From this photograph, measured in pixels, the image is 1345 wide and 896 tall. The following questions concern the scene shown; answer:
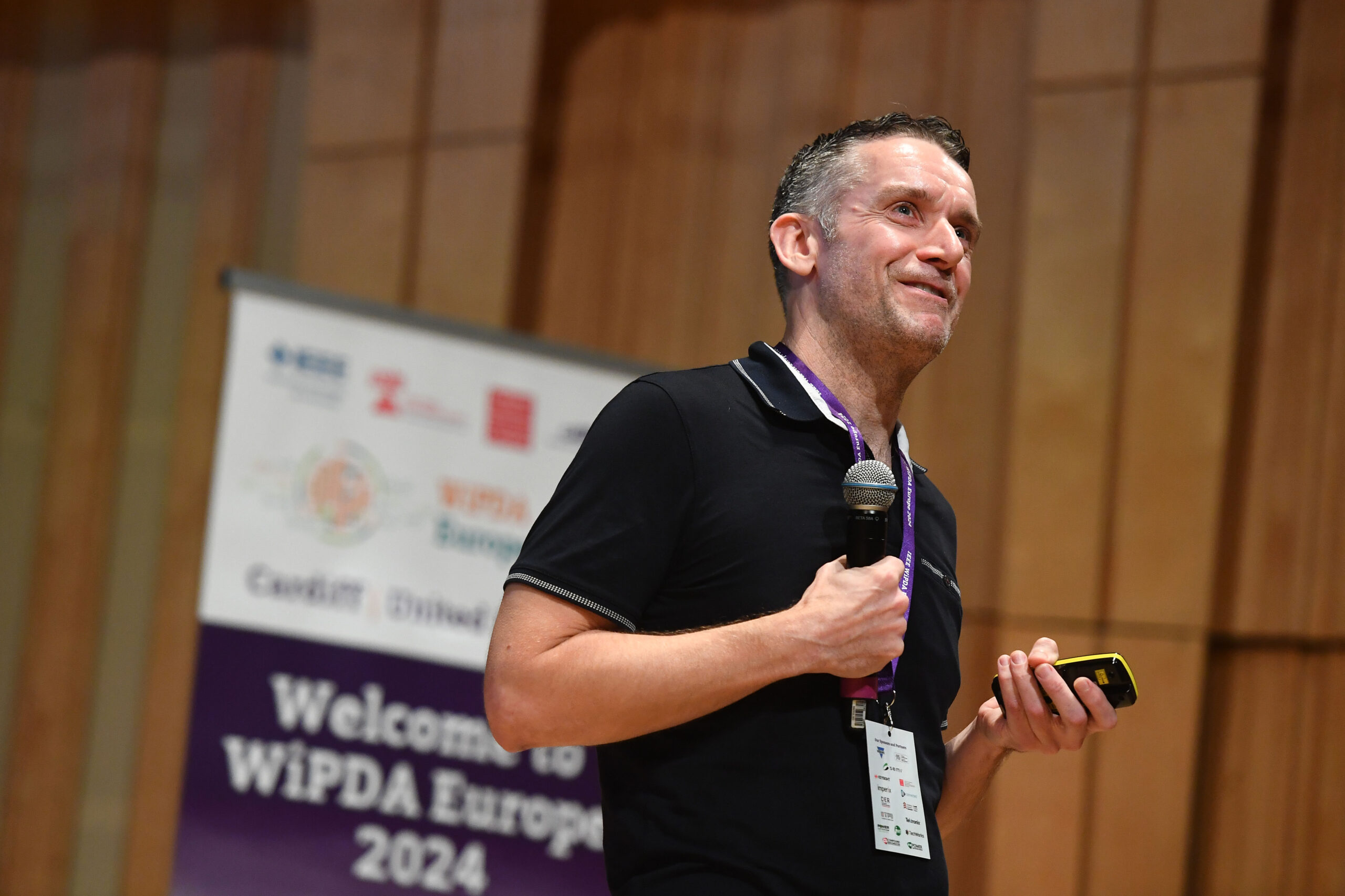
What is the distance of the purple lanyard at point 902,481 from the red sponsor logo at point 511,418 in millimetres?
2083

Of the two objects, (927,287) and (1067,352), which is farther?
(1067,352)

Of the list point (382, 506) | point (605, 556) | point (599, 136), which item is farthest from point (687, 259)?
point (605, 556)

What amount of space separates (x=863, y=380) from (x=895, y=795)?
1.69ft

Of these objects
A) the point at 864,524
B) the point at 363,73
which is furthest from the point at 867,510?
the point at 363,73

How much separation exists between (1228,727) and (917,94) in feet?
7.85

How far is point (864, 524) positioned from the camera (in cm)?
138

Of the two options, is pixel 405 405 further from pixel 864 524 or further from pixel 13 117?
pixel 13 117

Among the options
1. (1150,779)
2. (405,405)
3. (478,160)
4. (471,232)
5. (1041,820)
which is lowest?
(1041,820)

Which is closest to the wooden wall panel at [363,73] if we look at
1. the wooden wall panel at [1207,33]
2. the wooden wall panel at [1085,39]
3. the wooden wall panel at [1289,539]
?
the wooden wall panel at [1085,39]

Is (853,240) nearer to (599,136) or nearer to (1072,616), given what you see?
(1072,616)

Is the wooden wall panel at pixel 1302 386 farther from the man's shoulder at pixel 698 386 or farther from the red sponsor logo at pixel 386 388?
the man's shoulder at pixel 698 386

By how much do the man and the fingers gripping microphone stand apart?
1.0 inches

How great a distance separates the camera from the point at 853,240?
1.67 metres

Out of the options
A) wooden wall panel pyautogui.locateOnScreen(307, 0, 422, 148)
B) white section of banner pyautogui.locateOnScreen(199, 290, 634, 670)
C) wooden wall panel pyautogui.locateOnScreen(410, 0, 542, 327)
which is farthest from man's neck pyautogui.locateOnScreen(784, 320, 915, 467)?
wooden wall panel pyautogui.locateOnScreen(307, 0, 422, 148)
